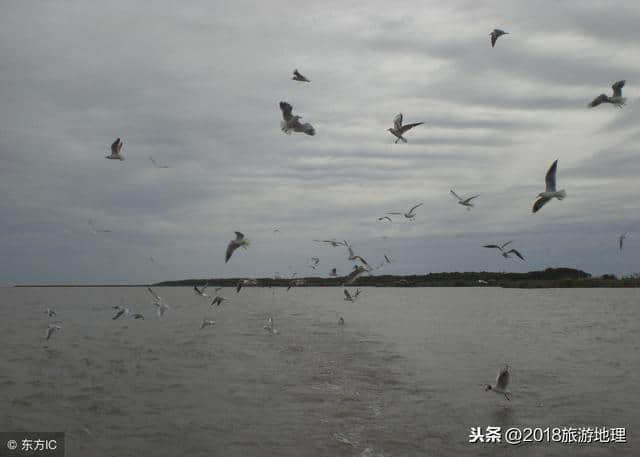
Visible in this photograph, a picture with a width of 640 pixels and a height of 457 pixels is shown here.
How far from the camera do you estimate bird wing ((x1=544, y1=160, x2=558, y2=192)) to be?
14.0 metres

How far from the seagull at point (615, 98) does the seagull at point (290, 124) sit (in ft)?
25.5

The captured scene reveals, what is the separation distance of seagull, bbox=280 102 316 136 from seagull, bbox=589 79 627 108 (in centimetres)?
777

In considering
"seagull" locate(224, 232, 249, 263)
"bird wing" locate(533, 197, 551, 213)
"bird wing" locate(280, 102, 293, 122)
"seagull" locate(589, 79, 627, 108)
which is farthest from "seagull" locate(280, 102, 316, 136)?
"seagull" locate(589, 79, 627, 108)

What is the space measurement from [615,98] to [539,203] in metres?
5.14

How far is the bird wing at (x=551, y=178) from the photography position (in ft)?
45.9

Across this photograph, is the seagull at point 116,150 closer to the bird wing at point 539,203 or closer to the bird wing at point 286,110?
the bird wing at point 286,110

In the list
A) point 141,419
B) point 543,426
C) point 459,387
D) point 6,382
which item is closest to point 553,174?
point 543,426

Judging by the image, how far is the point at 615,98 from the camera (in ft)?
54.1

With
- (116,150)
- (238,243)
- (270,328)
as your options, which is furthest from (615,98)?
(270,328)

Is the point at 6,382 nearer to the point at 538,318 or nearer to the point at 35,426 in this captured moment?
the point at 35,426

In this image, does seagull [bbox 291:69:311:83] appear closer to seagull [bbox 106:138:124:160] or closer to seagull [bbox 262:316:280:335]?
seagull [bbox 106:138:124:160]

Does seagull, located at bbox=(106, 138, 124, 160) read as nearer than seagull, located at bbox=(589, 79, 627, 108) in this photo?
No

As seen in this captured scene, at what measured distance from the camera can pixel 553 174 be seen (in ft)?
46.0

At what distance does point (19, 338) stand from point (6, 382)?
15.0m
